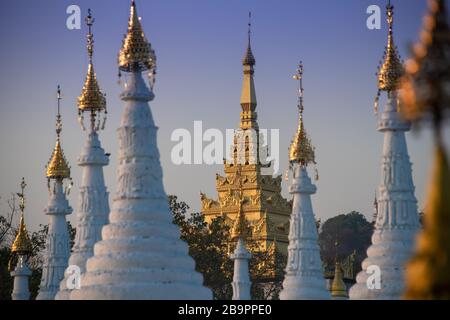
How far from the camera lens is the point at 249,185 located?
336 feet

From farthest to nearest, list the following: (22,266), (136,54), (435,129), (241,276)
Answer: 1. (22,266)
2. (241,276)
3. (136,54)
4. (435,129)

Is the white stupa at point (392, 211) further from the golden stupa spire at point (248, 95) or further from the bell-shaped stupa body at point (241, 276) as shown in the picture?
the golden stupa spire at point (248, 95)

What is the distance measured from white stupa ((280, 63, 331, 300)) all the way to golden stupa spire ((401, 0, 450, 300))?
39029mm

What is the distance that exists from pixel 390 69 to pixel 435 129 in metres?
35.7

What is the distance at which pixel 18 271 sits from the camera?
62531 mm

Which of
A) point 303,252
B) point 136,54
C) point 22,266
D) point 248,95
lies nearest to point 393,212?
point 303,252

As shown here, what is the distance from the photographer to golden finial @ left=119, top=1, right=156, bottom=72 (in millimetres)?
46156

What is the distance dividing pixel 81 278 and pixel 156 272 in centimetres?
306

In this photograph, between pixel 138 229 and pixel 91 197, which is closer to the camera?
pixel 138 229

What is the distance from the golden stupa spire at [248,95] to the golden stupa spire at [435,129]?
85.0 meters

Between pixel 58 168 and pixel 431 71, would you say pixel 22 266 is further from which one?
pixel 431 71

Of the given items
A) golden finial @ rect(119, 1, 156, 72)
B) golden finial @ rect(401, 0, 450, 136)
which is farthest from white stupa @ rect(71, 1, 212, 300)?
golden finial @ rect(401, 0, 450, 136)

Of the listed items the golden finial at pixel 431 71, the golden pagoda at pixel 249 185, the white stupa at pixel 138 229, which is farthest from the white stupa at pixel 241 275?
the golden finial at pixel 431 71
